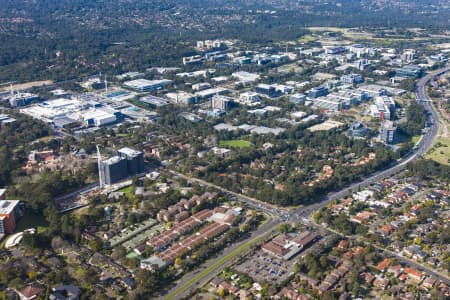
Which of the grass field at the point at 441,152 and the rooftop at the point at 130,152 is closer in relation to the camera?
the rooftop at the point at 130,152


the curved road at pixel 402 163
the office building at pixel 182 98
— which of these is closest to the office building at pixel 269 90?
the office building at pixel 182 98

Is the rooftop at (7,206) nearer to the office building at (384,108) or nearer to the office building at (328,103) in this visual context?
the office building at (328,103)

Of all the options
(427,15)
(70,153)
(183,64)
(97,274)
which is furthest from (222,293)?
(427,15)

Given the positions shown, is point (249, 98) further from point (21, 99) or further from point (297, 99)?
point (21, 99)

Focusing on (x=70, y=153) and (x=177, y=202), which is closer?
(x=177, y=202)

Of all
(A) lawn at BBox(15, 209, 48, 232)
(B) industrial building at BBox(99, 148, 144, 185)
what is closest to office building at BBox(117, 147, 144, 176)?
(B) industrial building at BBox(99, 148, 144, 185)

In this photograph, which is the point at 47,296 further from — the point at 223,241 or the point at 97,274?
the point at 223,241

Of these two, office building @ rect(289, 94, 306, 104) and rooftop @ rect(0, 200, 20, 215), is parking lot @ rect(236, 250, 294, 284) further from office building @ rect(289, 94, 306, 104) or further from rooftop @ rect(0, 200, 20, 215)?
office building @ rect(289, 94, 306, 104)
